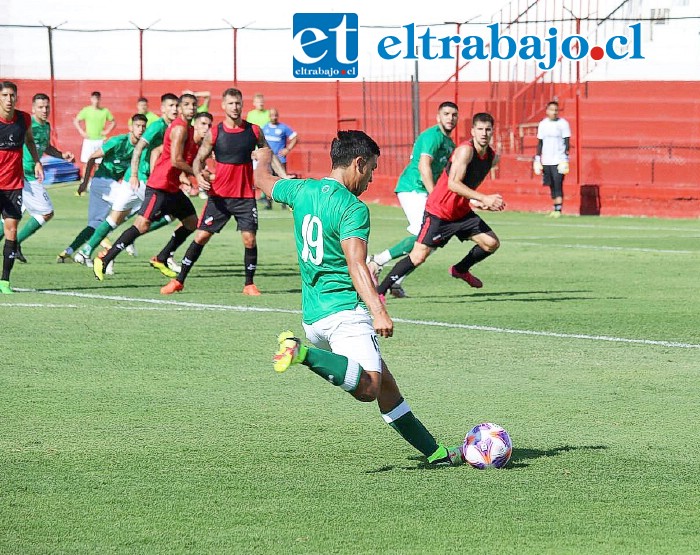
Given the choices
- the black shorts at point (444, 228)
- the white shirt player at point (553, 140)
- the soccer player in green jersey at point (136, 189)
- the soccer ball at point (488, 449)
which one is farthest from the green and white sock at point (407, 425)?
the white shirt player at point (553, 140)

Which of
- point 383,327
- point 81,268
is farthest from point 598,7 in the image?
point 383,327

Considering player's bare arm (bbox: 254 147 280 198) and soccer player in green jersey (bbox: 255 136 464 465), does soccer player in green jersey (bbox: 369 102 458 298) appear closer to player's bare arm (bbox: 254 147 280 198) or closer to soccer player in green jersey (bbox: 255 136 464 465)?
player's bare arm (bbox: 254 147 280 198)

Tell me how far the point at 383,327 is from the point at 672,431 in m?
2.36

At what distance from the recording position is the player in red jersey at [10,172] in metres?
14.8

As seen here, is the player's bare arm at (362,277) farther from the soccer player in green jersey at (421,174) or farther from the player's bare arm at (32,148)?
the player's bare arm at (32,148)

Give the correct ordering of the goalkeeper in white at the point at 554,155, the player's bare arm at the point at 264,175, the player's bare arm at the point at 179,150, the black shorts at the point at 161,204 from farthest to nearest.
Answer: the goalkeeper in white at the point at 554,155 → the black shorts at the point at 161,204 → the player's bare arm at the point at 179,150 → the player's bare arm at the point at 264,175

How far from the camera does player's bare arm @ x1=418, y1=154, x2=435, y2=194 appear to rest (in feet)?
48.5

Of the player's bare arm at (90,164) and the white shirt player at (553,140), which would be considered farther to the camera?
the white shirt player at (553,140)

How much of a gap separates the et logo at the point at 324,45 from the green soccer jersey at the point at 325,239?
106 feet

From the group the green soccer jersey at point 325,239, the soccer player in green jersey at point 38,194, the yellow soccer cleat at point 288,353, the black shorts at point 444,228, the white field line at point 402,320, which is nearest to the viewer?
the yellow soccer cleat at point 288,353

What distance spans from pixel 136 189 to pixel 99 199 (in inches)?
49.6

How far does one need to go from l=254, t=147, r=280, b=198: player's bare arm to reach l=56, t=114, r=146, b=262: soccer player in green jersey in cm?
1016

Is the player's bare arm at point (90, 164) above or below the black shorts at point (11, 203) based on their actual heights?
above

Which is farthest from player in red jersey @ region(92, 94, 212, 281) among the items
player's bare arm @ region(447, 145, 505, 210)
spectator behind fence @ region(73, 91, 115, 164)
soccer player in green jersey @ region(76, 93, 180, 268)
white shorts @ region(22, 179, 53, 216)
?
spectator behind fence @ region(73, 91, 115, 164)
